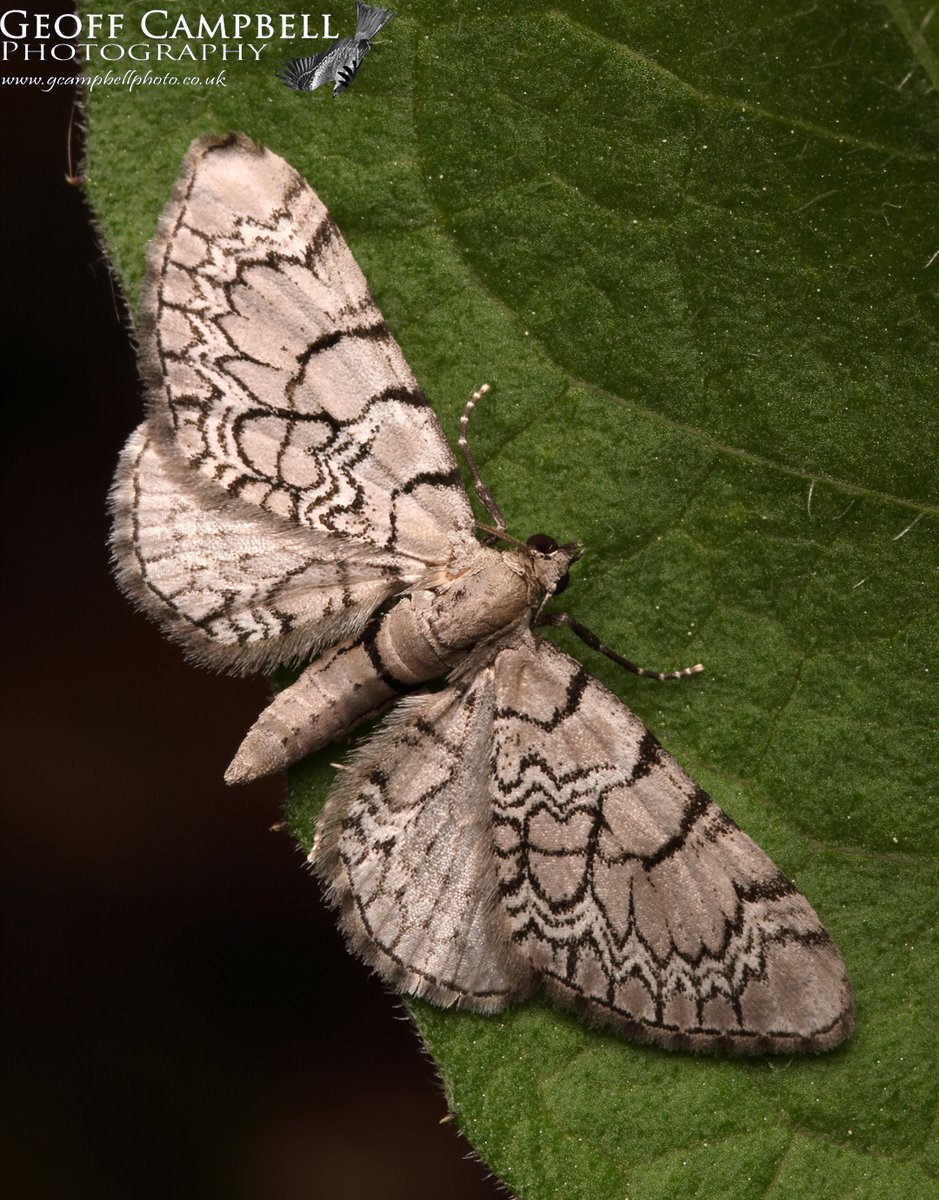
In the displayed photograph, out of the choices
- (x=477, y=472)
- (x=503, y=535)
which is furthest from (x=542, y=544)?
(x=477, y=472)

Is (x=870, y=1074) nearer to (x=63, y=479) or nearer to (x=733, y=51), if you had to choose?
(x=733, y=51)

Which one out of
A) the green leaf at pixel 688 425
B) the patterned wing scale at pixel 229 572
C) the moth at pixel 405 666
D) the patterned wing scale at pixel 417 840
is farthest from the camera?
the patterned wing scale at pixel 229 572

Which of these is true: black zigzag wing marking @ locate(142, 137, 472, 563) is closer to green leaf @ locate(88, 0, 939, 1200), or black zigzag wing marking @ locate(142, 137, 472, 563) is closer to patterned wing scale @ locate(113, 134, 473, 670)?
patterned wing scale @ locate(113, 134, 473, 670)

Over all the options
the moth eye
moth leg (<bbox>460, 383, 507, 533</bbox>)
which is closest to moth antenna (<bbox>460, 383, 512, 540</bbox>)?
moth leg (<bbox>460, 383, 507, 533</bbox>)

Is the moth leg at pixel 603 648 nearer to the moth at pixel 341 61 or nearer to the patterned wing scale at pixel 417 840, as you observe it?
the patterned wing scale at pixel 417 840

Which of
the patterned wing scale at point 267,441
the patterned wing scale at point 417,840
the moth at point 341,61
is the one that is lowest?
the patterned wing scale at point 417,840

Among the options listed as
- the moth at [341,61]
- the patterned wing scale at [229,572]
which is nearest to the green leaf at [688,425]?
the moth at [341,61]

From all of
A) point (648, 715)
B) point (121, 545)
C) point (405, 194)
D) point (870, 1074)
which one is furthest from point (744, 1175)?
point (405, 194)
